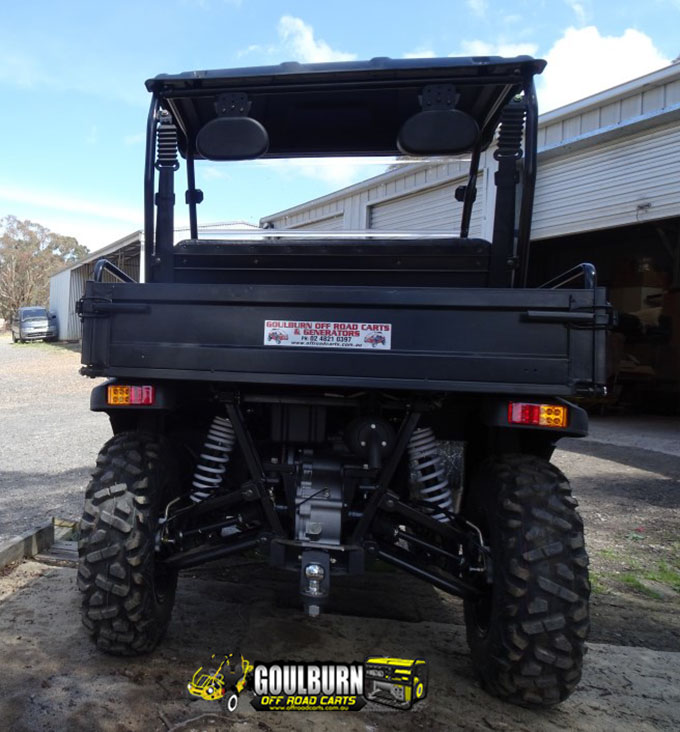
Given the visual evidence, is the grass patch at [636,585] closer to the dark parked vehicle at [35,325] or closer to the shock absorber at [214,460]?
the shock absorber at [214,460]

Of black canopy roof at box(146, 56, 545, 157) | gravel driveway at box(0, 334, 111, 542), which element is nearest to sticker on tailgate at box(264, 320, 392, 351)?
black canopy roof at box(146, 56, 545, 157)

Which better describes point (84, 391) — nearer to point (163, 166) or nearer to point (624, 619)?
point (163, 166)

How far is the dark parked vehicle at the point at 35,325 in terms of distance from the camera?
30656 millimetres

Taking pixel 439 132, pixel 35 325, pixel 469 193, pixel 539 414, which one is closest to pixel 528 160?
pixel 439 132

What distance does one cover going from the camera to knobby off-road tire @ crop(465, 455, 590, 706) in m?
2.32

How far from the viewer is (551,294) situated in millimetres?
2246

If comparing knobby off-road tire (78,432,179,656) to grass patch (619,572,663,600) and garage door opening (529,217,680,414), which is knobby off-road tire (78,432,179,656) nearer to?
grass patch (619,572,663,600)

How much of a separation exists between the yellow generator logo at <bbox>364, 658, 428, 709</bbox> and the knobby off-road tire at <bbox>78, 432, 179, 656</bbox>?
0.96 metres

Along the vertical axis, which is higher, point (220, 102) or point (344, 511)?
point (220, 102)

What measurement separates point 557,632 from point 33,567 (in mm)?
2991

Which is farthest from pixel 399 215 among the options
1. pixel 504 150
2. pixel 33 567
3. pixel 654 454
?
pixel 33 567

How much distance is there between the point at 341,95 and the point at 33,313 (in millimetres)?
32702

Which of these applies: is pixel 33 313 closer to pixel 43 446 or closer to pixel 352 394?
pixel 43 446

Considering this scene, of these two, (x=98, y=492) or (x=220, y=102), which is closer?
(x=98, y=492)
